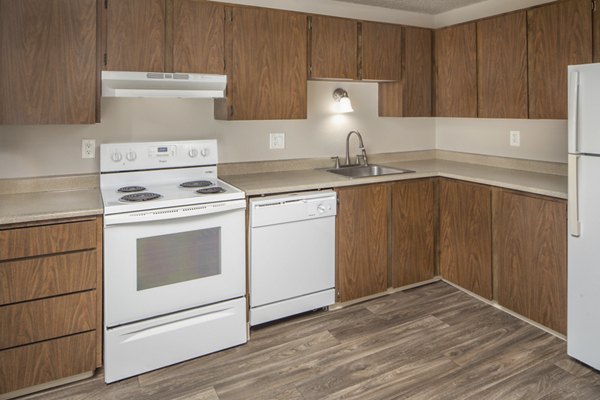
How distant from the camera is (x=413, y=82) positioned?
3.48m

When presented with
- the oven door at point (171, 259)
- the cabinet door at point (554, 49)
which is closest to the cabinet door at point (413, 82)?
the cabinet door at point (554, 49)

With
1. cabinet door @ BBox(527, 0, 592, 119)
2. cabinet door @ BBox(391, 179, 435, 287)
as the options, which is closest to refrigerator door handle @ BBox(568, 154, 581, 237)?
cabinet door @ BBox(527, 0, 592, 119)

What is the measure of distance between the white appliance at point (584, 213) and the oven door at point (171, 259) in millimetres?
1748

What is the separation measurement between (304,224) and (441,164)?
1545mm

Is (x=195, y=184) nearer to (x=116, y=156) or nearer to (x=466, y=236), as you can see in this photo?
(x=116, y=156)

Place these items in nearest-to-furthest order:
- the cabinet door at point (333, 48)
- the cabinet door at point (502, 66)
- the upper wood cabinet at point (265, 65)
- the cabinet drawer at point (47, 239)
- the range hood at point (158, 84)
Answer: the cabinet drawer at point (47, 239) → the range hood at point (158, 84) → the upper wood cabinet at point (265, 65) → the cabinet door at point (502, 66) → the cabinet door at point (333, 48)

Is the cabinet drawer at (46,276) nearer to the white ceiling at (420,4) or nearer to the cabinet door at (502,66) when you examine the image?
the white ceiling at (420,4)

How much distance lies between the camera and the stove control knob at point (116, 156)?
261 cm

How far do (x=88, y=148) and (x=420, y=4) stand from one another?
273cm

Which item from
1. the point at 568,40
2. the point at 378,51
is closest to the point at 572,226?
the point at 568,40

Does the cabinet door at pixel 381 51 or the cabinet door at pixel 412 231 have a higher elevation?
the cabinet door at pixel 381 51

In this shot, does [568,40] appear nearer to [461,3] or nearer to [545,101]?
[545,101]

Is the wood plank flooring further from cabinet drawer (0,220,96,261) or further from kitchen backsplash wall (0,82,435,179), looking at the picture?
kitchen backsplash wall (0,82,435,179)

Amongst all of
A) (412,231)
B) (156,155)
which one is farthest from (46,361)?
(412,231)
